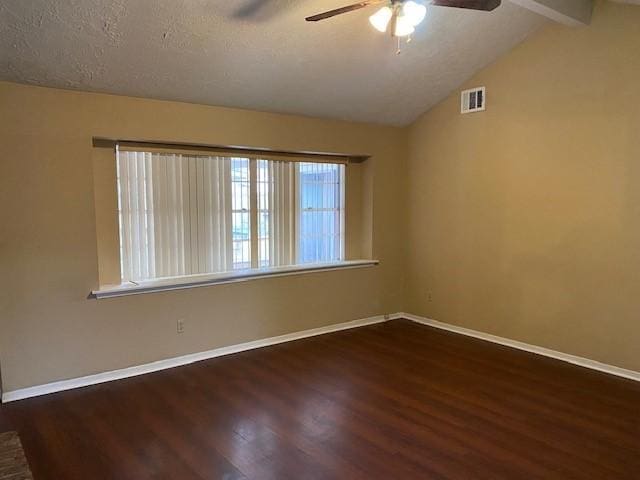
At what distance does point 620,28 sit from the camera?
3625 millimetres

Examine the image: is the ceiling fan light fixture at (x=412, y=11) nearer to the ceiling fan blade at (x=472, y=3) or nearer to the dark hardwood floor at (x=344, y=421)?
the ceiling fan blade at (x=472, y=3)

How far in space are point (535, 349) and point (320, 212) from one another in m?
2.54

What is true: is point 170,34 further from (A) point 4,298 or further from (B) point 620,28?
(B) point 620,28

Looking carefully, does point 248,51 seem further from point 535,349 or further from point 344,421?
point 535,349

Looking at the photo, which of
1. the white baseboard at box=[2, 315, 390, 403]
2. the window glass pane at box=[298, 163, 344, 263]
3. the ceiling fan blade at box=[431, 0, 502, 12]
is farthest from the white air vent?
the white baseboard at box=[2, 315, 390, 403]

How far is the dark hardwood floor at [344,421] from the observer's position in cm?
250

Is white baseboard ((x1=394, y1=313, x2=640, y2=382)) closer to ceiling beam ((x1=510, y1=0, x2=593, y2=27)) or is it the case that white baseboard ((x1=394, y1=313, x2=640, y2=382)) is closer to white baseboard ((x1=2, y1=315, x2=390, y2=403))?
white baseboard ((x1=2, y1=315, x2=390, y2=403))

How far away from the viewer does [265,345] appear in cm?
454

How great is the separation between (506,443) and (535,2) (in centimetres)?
296

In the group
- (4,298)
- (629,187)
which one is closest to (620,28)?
(629,187)

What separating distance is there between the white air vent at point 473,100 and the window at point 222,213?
4.77ft

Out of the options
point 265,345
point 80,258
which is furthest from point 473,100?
point 80,258

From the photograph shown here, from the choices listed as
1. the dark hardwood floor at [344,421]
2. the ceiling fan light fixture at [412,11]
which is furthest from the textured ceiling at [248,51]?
the dark hardwood floor at [344,421]

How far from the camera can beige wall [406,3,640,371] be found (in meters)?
3.69
